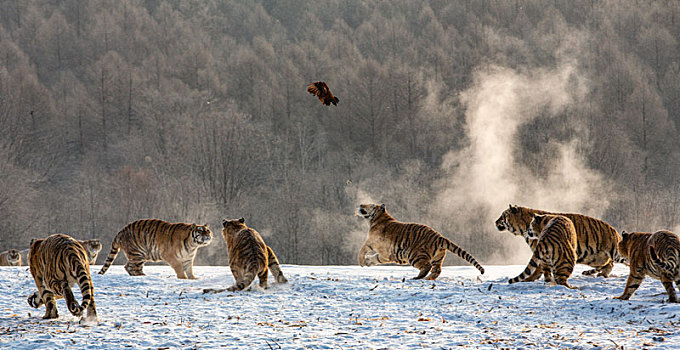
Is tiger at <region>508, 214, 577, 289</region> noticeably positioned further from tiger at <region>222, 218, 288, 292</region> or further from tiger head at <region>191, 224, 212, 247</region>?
tiger head at <region>191, 224, 212, 247</region>

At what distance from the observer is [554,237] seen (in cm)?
1134

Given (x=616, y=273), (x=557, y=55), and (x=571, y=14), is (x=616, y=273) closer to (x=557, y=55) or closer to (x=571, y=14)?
(x=557, y=55)

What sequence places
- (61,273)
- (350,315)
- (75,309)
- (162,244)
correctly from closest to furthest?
(75,309), (61,273), (350,315), (162,244)

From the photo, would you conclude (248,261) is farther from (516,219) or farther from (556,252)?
(516,219)

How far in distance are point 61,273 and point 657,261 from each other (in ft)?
25.9

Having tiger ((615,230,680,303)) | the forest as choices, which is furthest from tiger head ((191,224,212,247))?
the forest

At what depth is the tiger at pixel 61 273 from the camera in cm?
805

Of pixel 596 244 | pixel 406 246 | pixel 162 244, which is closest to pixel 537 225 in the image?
pixel 596 244

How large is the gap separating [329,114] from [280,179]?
2180 centimetres

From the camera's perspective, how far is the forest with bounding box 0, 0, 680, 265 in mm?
53312

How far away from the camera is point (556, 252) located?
11.3 metres

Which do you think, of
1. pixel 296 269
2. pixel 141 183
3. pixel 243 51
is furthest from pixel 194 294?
pixel 243 51

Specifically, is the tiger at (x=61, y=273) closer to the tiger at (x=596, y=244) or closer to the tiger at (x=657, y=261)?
the tiger at (x=657, y=261)

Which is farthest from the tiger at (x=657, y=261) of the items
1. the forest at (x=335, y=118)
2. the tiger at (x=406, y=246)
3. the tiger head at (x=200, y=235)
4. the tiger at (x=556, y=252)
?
the forest at (x=335, y=118)
